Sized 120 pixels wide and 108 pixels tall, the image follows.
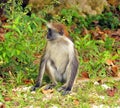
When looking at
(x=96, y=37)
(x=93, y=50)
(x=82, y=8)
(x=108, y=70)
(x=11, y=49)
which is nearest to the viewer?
(x=11, y=49)

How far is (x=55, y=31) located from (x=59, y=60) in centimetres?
57

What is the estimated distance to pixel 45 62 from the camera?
28.5ft

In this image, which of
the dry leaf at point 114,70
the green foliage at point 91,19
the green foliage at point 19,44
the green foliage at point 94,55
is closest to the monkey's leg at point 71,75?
the green foliage at point 94,55

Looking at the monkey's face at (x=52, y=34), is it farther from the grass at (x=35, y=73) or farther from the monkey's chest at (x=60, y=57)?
the grass at (x=35, y=73)

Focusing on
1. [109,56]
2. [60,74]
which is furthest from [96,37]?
[60,74]

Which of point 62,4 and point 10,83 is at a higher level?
point 62,4

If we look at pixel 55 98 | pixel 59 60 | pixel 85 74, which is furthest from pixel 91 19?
pixel 55 98

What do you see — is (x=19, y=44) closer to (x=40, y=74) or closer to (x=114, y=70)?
(x=40, y=74)

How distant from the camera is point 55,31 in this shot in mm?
8344

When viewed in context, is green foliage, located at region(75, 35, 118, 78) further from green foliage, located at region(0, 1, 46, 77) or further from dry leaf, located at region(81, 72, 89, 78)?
green foliage, located at region(0, 1, 46, 77)

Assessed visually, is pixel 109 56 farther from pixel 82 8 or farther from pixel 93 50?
pixel 82 8

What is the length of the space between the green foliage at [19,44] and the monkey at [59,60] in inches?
15.9

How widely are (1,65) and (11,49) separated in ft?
1.40

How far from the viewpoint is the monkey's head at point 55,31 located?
8.29m
